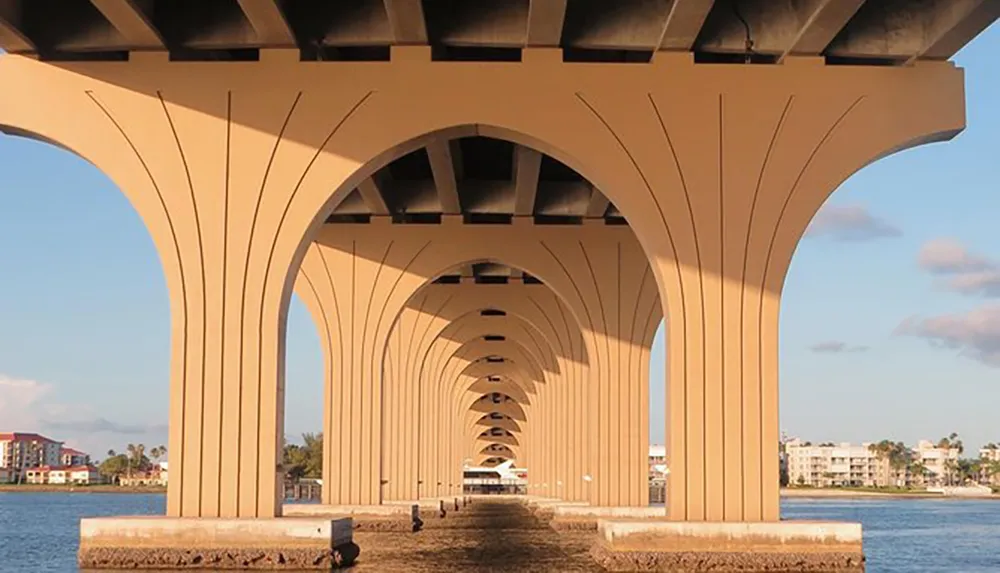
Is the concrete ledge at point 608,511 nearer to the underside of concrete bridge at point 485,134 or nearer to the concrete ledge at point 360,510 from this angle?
the concrete ledge at point 360,510

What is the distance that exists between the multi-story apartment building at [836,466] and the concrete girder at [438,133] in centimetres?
16609

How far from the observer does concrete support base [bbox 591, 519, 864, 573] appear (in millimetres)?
22750

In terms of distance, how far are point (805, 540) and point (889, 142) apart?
7059 millimetres

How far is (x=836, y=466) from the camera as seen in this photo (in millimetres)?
190000

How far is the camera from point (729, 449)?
2428cm

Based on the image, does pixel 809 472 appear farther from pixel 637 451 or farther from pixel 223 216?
pixel 223 216

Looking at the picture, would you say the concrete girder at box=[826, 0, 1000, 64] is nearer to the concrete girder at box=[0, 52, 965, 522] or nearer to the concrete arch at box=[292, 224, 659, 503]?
the concrete girder at box=[0, 52, 965, 522]

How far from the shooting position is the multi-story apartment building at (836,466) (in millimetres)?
186500

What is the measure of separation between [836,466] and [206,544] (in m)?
175

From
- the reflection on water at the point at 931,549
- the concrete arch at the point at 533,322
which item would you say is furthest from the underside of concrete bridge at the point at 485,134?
the concrete arch at the point at 533,322

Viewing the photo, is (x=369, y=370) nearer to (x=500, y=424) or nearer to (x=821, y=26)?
(x=821, y=26)

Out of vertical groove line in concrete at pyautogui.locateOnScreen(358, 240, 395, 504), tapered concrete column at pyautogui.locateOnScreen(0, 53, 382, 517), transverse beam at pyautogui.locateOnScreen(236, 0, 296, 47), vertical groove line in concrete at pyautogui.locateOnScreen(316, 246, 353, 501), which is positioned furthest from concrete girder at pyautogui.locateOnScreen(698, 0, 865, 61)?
vertical groove line in concrete at pyautogui.locateOnScreen(316, 246, 353, 501)

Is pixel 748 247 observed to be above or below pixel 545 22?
below

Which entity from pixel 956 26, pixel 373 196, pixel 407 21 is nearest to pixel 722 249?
pixel 956 26
